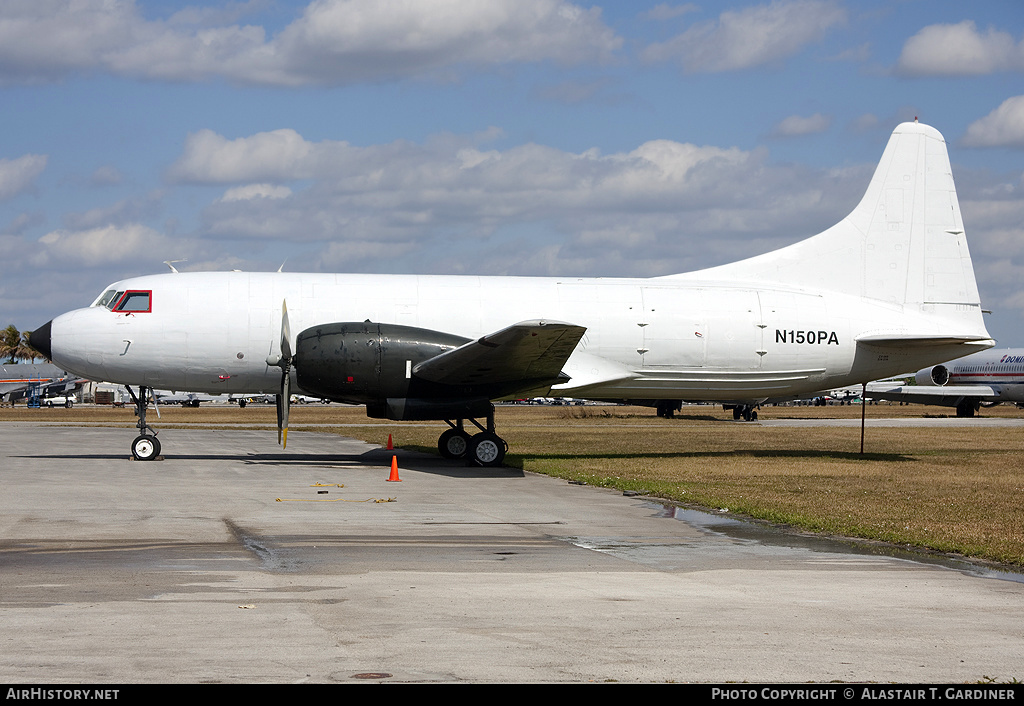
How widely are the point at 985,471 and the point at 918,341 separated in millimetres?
4122

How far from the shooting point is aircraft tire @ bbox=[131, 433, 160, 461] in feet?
77.9

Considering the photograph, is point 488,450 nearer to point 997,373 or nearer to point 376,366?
point 376,366

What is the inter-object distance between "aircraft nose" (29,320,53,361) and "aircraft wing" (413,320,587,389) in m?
9.24

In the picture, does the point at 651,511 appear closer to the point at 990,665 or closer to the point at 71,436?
the point at 990,665

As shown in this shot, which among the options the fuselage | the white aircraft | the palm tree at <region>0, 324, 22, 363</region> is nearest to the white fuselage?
the white aircraft

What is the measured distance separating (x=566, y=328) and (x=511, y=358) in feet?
6.37

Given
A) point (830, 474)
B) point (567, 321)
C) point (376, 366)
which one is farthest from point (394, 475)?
point (830, 474)

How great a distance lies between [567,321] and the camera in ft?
79.8

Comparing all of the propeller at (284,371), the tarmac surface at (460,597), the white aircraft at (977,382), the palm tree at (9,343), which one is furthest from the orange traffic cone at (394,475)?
the palm tree at (9,343)

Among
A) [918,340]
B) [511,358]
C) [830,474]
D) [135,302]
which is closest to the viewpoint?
[511,358]

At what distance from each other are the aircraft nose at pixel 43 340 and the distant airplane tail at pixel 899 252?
1725 centimetres

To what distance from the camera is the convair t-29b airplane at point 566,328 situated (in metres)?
21.9

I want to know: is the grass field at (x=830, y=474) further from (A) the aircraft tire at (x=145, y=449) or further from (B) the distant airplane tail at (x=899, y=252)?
(A) the aircraft tire at (x=145, y=449)

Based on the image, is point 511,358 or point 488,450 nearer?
point 511,358
